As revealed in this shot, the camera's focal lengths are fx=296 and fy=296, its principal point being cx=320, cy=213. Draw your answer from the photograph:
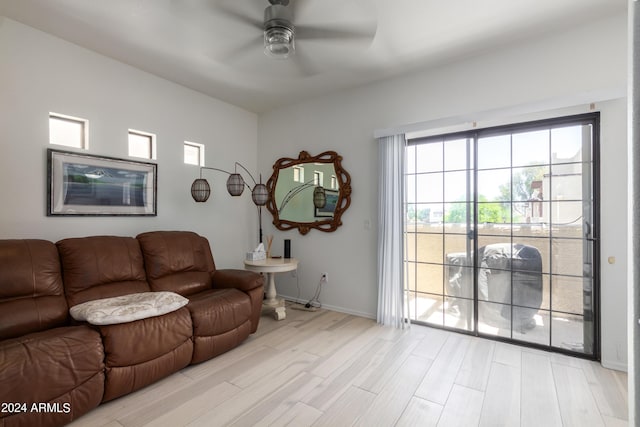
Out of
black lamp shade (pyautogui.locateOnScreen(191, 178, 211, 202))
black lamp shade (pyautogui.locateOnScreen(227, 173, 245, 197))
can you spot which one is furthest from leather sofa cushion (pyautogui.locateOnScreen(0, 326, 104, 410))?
black lamp shade (pyautogui.locateOnScreen(227, 173, 245, 197))

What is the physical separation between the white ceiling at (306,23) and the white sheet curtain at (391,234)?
3.06 feet

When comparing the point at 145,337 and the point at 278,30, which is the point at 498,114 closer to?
the point at 278,30

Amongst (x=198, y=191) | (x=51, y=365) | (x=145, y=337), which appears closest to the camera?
(x=51, y=365)

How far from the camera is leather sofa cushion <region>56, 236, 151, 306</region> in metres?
2.41

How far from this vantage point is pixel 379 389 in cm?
212

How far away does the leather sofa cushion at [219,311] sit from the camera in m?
2.43

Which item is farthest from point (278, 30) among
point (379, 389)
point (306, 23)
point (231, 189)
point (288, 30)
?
point (379, 389)

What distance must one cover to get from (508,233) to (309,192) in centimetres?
237

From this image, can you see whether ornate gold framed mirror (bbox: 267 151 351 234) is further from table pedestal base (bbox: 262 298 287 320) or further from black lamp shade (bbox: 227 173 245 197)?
table pedestal base (bbox: 262 298 287 320)

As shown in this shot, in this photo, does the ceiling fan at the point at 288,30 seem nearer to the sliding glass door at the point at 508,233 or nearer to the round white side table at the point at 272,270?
the sliding glass door at the point at 508,233

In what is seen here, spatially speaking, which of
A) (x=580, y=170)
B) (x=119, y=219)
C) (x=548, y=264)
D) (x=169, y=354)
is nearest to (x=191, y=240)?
(x=119, y=219)

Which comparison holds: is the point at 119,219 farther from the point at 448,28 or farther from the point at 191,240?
the point at 448,28

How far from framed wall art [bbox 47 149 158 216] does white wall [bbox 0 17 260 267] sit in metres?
0.07

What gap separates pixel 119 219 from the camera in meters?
3.13
